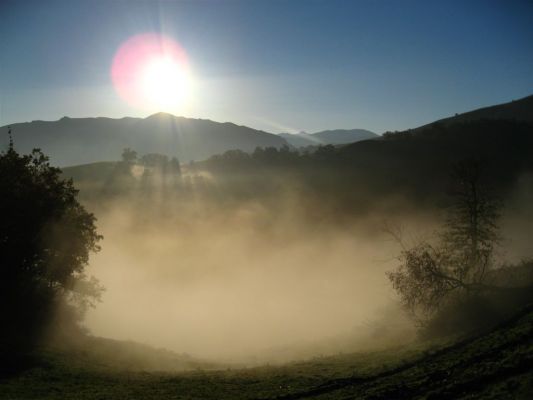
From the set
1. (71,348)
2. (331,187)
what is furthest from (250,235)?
(71,348)

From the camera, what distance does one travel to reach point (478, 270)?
120ft

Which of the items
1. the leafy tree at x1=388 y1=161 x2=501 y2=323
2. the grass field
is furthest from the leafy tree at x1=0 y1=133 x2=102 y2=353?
the leafy tree at x1=388 y1=161 x2=501 y2=323

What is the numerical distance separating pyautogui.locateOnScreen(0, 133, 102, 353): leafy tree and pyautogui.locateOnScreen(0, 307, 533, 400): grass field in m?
7.42

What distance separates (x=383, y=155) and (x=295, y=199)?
42.2 metres

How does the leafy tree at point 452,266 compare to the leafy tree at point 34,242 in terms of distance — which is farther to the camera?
the leafy tree at point 34,242

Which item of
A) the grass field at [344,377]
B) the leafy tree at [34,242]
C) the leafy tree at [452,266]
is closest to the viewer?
the grass field at [344,377]

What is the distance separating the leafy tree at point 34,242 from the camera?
115ft

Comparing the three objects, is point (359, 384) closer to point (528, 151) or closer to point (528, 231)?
point (528, 231)

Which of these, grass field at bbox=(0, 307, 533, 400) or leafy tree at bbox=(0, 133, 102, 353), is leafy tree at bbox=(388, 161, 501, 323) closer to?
grass field at bbox=(0, 307, 533, 400)

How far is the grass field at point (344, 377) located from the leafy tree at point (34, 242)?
7.42 metres

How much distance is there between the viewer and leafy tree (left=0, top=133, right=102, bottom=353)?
3500 cm

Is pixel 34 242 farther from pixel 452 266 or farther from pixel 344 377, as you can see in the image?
pixel 452 266

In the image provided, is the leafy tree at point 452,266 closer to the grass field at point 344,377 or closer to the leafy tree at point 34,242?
the grass field at point 344,377

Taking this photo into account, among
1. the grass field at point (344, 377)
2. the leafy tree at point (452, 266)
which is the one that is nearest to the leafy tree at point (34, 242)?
the grass field at point (344, 377)
